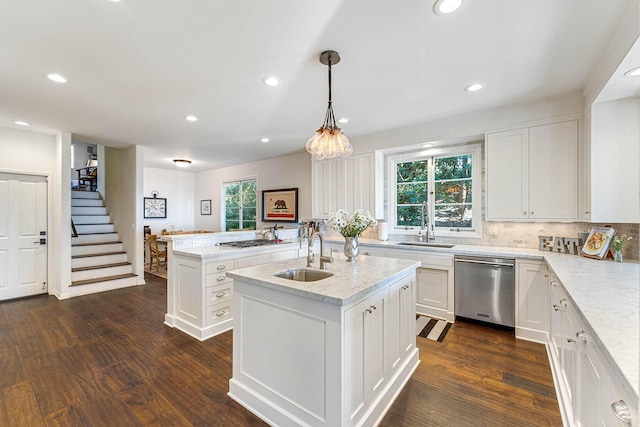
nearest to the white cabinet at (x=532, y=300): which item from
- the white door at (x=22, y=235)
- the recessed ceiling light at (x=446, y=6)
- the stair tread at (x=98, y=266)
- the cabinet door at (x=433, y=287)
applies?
the cabinet door at (x=433, y=287)

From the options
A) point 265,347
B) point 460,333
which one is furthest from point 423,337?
point 265,347

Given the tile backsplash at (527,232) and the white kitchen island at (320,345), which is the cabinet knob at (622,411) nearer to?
the white kitchen island at (320,345)

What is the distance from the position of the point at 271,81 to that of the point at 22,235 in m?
4.88

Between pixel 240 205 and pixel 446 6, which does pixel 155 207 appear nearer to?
pixel 240 205

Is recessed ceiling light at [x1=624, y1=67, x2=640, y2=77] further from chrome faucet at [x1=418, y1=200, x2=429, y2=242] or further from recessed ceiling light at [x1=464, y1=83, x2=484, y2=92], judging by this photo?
chrome faucet at [x1=418, y1=200, x2=429, y2=242]

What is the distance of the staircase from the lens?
16.0 ft

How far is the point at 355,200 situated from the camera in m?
4.59

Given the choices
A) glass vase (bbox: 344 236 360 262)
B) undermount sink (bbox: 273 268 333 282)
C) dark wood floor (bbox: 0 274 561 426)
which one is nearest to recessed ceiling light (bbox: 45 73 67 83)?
dark wood floor (bbox: 0 274 561 426)

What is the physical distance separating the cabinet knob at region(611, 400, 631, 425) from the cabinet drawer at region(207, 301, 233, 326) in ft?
10.3

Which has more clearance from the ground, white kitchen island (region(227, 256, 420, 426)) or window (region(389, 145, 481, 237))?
window (region(389, 145, 481, 237))

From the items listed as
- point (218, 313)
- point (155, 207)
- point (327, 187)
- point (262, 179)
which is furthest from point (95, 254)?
point (327, 187)

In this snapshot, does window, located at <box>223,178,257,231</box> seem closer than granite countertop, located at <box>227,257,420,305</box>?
No

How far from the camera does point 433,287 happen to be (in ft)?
11.8

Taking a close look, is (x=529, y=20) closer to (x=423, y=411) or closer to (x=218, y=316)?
(x=423, y=411)
